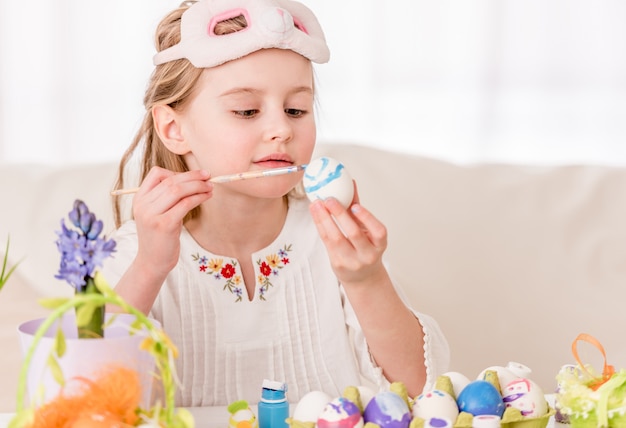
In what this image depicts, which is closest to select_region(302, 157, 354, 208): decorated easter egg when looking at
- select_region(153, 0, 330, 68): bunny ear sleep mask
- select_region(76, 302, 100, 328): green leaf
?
select_region(153, 0, 330, 68): bunny ear sleep mask

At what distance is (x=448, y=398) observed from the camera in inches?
39.0

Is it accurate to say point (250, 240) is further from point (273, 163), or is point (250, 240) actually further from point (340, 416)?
point (340, 416)

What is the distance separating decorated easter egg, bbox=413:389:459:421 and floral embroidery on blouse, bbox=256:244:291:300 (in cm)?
70

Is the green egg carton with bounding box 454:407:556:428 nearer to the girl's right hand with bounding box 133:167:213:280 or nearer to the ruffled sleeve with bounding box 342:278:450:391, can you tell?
the ruffled sleeve with bounding box 342:278:450:391

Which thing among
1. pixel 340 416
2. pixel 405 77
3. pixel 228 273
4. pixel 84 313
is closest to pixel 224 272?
pixel 228 273

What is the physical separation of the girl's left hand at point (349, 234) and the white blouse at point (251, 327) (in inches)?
13.1

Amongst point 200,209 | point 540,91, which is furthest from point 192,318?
point 540,91

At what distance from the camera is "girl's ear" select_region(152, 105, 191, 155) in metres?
1.62

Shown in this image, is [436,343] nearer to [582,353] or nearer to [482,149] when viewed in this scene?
[582,353]

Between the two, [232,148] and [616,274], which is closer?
[232,148]

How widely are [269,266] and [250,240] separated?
6 centimetres

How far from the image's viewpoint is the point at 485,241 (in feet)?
7.10

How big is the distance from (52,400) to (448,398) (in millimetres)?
401

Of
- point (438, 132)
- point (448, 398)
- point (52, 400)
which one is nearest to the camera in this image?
point (52, 400)
